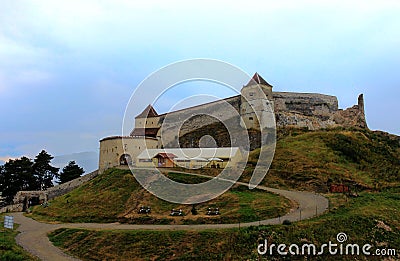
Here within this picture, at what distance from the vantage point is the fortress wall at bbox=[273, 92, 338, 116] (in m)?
56.3

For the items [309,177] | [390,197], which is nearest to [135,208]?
[309,177]

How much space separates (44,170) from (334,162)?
40.2 m

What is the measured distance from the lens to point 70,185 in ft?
137

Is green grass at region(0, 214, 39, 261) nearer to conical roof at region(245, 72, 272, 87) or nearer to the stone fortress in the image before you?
the stone fortress

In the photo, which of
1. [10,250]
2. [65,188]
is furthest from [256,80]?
[10,250]

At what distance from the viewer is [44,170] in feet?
170

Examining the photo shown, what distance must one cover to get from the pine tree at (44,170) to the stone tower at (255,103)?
2909 cm

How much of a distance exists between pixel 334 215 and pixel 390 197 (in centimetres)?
791

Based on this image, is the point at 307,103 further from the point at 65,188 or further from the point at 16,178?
the point at 16,178

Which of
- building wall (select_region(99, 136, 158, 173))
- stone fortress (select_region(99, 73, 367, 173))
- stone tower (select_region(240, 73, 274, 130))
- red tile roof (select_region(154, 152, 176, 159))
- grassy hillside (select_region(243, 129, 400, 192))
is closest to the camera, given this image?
grassy hillside (select_region(243, 129, 400, 192))

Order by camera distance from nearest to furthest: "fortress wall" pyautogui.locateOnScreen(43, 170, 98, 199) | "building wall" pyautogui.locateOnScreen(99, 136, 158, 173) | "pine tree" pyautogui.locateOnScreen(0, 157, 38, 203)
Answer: "building wall" pyautogui.locateOnScreen(99, 136, 158, 173) < "fortress wall" pyautogui.locateOnScreen(43, 170, 98, 199) < "pine tree" pyautogui.locateOnScreen(0, 157, 38, 203)

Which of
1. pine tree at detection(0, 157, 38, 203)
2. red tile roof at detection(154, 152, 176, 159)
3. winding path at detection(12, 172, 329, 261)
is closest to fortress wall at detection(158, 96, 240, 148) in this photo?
red tile roof at detection(154, 152, 176, 159)

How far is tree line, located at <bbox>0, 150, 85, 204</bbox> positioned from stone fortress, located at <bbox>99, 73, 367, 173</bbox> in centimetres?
1235

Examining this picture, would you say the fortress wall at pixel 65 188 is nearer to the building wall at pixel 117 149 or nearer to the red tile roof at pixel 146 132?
the building wall at pixel 117 149
